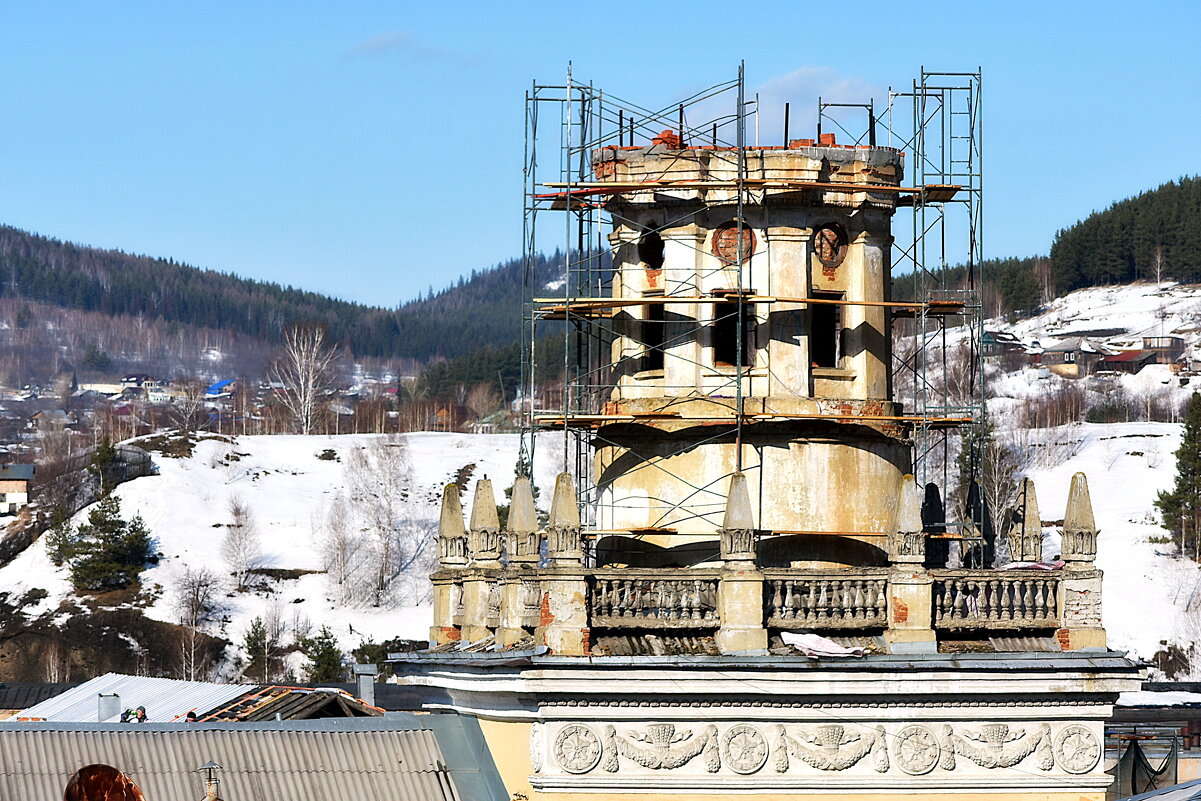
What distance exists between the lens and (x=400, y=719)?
2372 cm

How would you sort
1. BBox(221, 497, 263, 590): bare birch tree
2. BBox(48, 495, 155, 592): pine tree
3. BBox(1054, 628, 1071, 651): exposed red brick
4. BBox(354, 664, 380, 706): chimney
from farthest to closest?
BBox(221, 497, 263, 590): bare birch tree, BBox(48, 495, 155, 592): pine tree, BBox(354, 664, 380, 706): chimney, BBox(1054, 628, 1071, 651): exposed red brick

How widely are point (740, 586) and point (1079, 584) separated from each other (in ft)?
13.0

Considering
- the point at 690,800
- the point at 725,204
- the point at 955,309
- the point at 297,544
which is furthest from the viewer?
the point at 297,544

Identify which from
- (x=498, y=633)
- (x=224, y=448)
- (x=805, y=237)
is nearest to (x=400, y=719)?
(x=498, y=633)

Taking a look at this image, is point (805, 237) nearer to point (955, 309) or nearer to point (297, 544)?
point (955, 309)

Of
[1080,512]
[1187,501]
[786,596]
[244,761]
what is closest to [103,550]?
[1187,501]

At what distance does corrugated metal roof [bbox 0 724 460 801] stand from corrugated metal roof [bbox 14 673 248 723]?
10543 millimetres

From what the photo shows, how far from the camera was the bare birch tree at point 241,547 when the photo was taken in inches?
4983

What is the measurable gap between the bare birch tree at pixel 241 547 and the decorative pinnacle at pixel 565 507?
104 m

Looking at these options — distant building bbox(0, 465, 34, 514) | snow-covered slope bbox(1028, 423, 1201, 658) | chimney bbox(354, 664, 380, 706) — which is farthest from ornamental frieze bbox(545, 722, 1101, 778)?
distant building bbox(0, 465, 34, 514)

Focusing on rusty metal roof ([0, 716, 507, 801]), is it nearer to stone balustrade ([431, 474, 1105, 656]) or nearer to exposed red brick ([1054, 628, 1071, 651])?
stone balustrade ([431, 474, 1105, 656])

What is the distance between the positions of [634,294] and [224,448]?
128923mm

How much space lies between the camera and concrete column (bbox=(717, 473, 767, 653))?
22.5 meters

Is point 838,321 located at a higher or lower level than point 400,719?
higher
